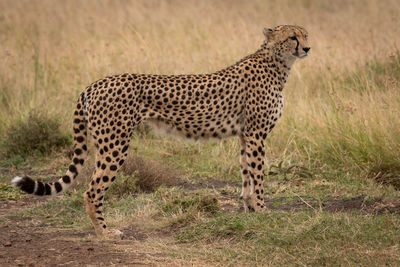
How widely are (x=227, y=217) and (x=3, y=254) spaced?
4.59 ft

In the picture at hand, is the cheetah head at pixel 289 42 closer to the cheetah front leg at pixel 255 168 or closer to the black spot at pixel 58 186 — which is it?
the cheetah front leg at pixel 255 168

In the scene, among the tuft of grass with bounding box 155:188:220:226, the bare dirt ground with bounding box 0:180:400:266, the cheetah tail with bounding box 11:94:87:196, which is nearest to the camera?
the bare dirt ground with bounding box 0:180:400:266

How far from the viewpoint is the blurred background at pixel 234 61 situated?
20.0 feet

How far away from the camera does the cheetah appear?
4.37 meters

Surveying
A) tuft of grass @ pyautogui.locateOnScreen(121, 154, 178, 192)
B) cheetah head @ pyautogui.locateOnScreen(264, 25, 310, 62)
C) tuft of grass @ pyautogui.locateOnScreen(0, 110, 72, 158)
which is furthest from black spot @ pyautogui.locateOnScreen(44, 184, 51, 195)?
tuft of grass @ pyautogui.locateOnScreen(0, 110, 72, 158)

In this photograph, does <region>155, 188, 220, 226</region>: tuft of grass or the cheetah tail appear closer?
the cheetah tail

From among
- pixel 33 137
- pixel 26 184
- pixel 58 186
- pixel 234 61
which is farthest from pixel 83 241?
pixel 234 61

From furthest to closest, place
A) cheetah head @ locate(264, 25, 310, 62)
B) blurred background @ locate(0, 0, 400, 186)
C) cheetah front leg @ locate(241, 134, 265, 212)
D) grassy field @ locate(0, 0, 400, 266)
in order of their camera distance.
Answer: blurred background @ locate(0, 0, 400, 186)
cheetah head @ locate(264, 25, 310, 62)
cheetah front leg @ locate(241, 134, 265, 212)
grassy field @ locate(0, 0, 400, 266)

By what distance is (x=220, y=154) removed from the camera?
6.67 metres

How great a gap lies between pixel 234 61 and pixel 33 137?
2475 millimetres

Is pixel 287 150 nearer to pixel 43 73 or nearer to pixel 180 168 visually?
pixel 180 168

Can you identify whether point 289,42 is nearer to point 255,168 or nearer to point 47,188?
point 255,168

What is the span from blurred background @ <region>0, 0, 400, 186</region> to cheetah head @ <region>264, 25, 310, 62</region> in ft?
3.34

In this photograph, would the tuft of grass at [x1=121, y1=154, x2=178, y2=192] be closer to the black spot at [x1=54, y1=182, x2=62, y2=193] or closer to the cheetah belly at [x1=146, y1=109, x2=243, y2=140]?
the cheetah belly at [x1=146, y1=109, x2=243, y2=140]
